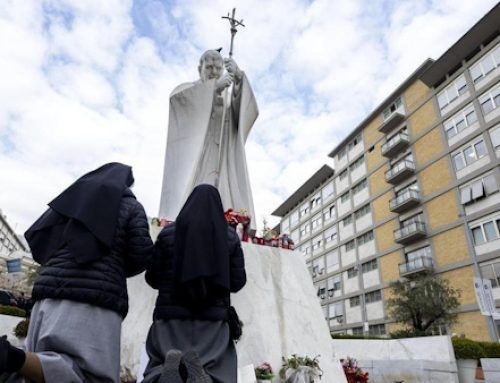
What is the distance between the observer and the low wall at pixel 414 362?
8.11 meters

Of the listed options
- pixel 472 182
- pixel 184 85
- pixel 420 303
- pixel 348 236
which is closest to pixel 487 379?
pixel 184 85

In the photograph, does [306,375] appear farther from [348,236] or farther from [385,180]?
[348,236]

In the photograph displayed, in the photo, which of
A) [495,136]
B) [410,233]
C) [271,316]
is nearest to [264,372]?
[271,316]

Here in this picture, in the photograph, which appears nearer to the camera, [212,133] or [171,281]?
[171,281]

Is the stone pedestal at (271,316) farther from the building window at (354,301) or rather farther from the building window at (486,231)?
the building window at (354,301)

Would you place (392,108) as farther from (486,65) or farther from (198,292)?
(198,292)

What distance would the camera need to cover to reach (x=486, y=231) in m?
22.0

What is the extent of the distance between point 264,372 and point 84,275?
3.12m

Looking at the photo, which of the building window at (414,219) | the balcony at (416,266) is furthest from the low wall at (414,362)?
the building window at (414,219)

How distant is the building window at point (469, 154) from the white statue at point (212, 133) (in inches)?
809

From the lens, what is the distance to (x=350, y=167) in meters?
36.8

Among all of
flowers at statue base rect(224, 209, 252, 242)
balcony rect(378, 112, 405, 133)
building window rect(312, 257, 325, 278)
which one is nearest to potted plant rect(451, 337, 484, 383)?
flowers at statue base rect(224, 209, 252, 242)

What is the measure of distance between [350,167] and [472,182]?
14037mm

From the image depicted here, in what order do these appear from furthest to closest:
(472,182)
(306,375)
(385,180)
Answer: (385,180), (472,182), (306,375)
